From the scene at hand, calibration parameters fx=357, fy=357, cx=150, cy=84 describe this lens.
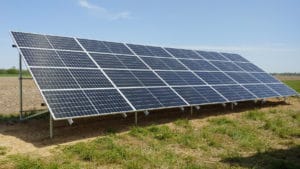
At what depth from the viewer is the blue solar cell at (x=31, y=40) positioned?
47.5 feet

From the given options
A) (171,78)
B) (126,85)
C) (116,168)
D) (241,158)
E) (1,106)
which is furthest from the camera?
(1,106)

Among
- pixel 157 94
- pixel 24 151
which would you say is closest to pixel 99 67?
pixel 157 94

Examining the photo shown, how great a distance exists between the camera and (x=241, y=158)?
1080 centimetres

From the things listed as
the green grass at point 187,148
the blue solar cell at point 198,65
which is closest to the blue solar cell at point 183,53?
the blue solar cell at point 198,65

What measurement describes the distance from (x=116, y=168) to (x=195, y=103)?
26.7ft

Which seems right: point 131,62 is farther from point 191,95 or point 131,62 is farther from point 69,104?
point 69,104

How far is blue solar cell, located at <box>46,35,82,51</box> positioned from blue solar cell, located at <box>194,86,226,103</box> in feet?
21.5

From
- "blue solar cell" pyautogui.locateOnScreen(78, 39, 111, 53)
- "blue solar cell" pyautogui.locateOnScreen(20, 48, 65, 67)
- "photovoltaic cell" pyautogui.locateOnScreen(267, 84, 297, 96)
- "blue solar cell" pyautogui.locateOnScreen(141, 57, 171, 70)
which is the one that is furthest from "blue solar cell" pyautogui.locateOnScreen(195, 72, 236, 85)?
"blue solar cell" pyautogui.locateOnScreen(20, 48, 65, 67)

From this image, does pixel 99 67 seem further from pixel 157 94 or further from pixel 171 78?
pixel 171 78

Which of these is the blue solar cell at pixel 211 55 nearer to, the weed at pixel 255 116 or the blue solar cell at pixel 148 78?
the weed at pixel 255 116

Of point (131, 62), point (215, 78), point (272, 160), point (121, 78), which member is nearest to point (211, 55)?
point (215, 78)

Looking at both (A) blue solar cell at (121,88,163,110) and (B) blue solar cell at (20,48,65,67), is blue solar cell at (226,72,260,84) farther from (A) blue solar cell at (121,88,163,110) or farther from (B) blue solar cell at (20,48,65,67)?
(B) blue solar cell at (20,48,65,67)

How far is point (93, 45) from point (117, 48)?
1.64 meters

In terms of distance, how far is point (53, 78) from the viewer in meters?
13.4
